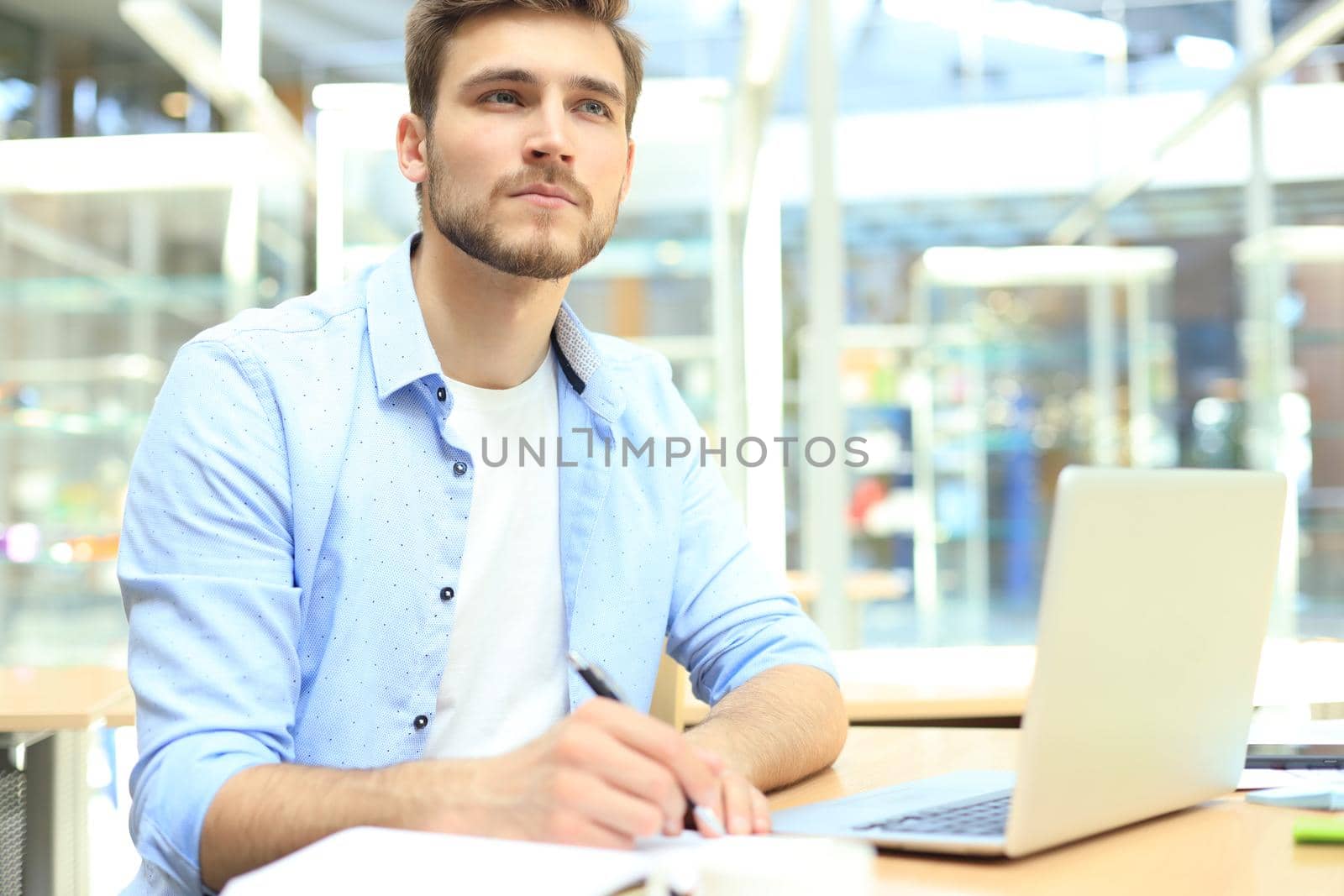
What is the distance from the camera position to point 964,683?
2.19 metres

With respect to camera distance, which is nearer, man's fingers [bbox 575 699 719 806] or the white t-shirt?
man's fingers [bbox 575 699 719 806]

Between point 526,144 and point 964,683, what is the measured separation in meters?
1.18

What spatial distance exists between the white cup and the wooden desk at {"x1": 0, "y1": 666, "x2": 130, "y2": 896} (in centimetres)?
148

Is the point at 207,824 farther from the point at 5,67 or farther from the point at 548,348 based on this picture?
the point at 5,67

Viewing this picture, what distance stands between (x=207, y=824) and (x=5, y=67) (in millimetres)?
5474

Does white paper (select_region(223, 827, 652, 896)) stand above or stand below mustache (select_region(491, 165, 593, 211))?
below

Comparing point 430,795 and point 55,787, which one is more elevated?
point 430,795

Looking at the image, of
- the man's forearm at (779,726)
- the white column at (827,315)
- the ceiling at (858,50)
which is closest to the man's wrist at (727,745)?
the man's forearm at (779,726)

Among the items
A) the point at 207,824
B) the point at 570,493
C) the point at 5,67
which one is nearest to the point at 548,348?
the point at 570,493

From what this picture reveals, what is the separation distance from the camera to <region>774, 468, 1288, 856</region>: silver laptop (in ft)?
2.93

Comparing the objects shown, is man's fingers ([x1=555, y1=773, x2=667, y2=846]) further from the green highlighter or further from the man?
the green highlighter

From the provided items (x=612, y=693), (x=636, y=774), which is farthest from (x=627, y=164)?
(x=636, y=774)

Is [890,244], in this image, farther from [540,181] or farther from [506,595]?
[506,595]

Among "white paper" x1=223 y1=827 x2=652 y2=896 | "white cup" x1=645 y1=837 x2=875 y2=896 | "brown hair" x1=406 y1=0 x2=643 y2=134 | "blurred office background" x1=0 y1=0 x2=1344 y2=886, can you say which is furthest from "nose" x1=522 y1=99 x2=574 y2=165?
"blurred office background" x1=0 y1=0 x2=1344 y2=886
